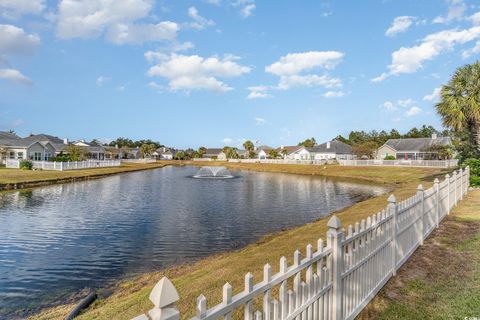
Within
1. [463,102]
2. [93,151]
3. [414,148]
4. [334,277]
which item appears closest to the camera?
[334,277]

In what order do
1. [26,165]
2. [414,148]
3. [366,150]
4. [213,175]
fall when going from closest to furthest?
1. [26,165]
2. [213,175]
3. [414,148]
4. [366,150]

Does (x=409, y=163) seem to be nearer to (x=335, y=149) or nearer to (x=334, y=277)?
(x=335, y=149)

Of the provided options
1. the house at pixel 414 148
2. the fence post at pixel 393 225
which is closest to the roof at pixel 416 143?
the house at pixel 414 148

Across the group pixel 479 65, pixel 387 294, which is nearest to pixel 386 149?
pixel 479 65

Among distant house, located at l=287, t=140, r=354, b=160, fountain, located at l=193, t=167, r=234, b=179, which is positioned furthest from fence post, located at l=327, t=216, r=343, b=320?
distant house, located at l=287, t=140, r=354, b=160

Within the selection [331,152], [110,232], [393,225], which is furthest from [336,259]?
[331,152]

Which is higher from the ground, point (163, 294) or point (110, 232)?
point (163, 294)

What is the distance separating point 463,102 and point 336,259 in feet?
85.2

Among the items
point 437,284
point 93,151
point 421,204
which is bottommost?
point 437,284

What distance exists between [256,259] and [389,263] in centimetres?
401

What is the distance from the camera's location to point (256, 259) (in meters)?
9.77

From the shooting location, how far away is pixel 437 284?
6785mm

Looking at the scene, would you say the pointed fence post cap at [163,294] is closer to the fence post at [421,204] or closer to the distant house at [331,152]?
the fence post at [421,204]

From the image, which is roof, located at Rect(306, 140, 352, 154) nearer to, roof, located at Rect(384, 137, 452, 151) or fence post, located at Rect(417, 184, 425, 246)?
roof, located at Rect(384, 137, 452, 151)
